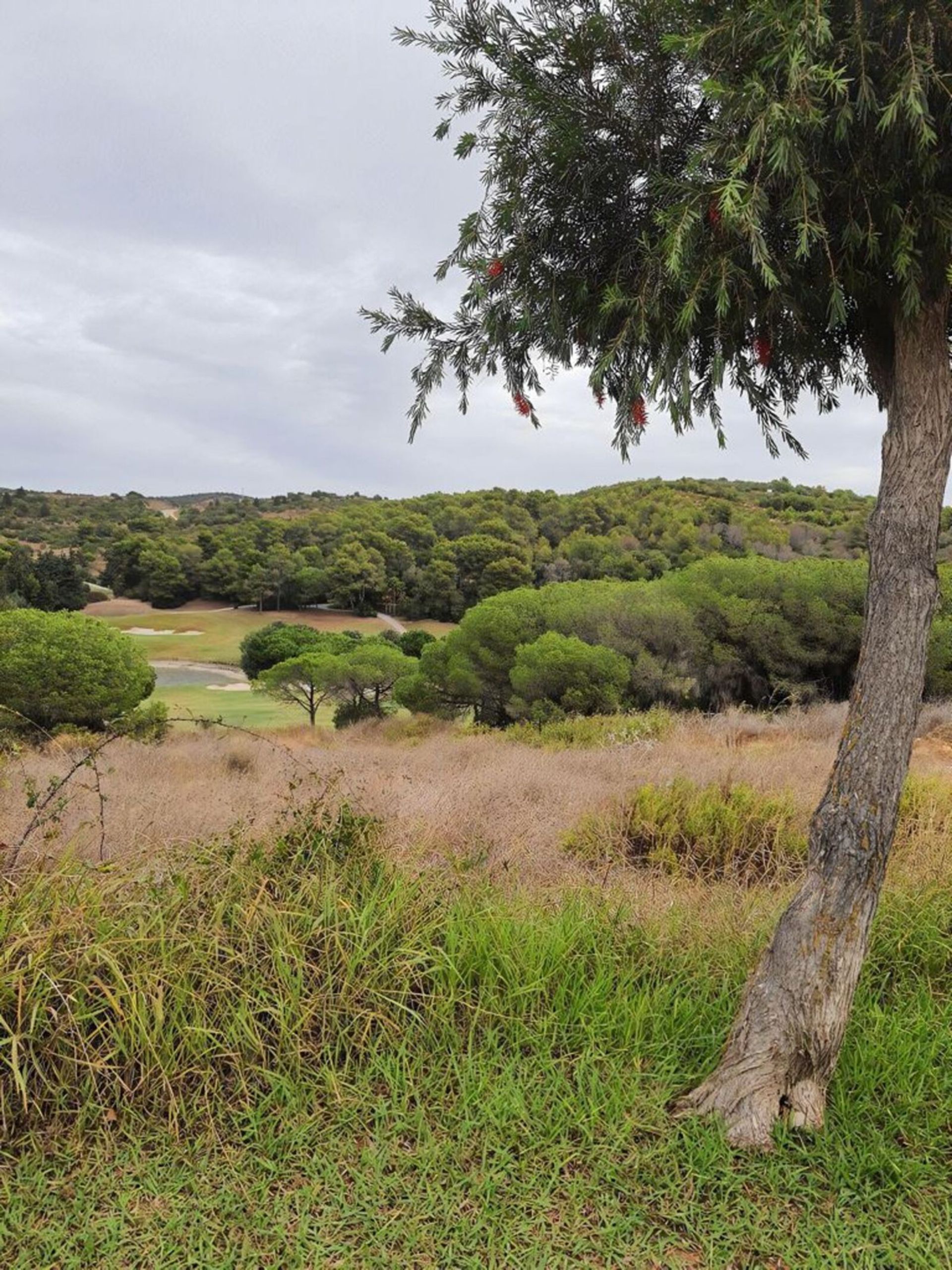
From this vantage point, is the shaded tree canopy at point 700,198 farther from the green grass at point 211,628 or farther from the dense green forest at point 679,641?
the green grass at point 211,628

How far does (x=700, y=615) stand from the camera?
51.9 feet

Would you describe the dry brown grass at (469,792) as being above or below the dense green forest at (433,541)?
below

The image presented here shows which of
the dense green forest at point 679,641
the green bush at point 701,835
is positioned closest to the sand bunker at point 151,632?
the dense green forest at point 679,641

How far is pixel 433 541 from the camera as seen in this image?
33250mm

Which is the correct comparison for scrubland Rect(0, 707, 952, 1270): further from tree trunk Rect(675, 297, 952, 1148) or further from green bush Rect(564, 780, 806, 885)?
green bush Rect(564, 780, 806, 885)

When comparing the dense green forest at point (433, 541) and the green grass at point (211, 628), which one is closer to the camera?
the dense green forest at point (433, 541)

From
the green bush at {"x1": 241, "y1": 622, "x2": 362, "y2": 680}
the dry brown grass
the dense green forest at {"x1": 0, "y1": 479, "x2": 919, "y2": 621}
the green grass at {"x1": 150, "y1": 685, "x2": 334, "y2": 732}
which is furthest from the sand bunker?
the dry brown grass

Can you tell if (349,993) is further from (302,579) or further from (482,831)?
(302,579)

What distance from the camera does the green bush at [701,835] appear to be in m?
4.46

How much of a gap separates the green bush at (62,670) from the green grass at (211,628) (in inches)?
558

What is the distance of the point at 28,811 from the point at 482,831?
273 cm

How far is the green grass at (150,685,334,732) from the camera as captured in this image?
20.8 m

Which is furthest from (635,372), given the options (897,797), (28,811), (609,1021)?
(28,811)

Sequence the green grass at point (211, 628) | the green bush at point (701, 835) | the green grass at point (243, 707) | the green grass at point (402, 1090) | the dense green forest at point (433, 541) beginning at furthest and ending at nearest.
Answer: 1. the green grass at point (211, 628)
2. the dense green forest at point (433, 541)
3. the green grass at point (243, 707)
4. the green bush at point (701, 835)
5. the green grass at point (402, 1090)
